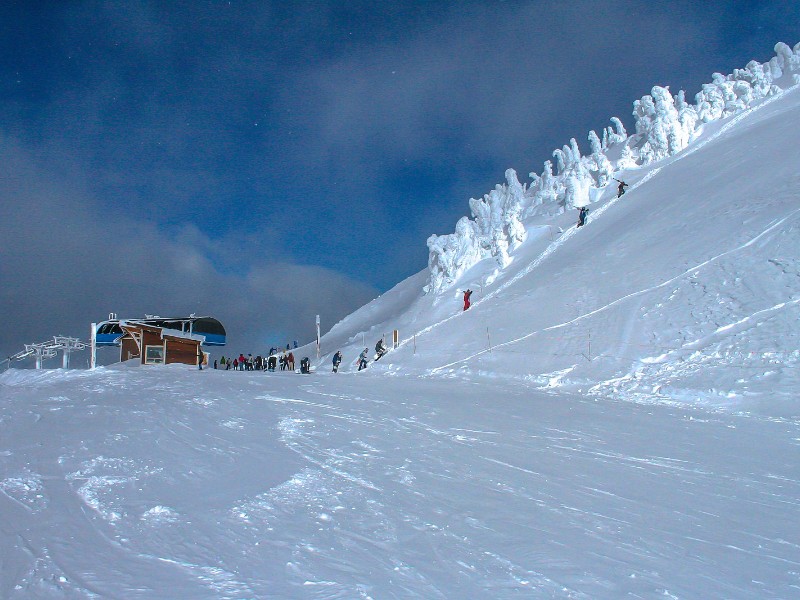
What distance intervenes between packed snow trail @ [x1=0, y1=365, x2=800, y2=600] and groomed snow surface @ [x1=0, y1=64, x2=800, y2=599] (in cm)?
2

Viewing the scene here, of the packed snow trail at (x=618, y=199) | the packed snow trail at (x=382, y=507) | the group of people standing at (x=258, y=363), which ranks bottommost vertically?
the packed snow trail at (x=382, y=507)

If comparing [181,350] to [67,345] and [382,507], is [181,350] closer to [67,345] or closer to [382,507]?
[67,345]

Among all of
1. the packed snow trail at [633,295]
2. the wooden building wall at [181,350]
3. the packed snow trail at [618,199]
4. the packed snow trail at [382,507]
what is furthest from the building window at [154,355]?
the packed snow trail at [382,507]

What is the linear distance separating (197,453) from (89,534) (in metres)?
2.53

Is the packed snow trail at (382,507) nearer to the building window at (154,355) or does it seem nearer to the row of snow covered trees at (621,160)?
the building window at (154,355)

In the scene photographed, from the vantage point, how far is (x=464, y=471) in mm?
6113

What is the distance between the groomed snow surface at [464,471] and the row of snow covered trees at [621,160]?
68.0 feet

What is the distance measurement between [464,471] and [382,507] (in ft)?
5.43

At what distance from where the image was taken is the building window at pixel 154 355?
27.1 metres

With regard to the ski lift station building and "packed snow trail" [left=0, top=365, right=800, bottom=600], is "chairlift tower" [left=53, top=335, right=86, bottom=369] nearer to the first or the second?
the ski lift station building

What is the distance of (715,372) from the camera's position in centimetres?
1346

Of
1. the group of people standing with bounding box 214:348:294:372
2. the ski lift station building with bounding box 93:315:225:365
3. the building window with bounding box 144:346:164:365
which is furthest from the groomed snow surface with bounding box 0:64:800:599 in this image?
the group of people standing with bounding box 214:348:294:372

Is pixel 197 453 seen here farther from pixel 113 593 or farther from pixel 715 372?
pixel 715 372

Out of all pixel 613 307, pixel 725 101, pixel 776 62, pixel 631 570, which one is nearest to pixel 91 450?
pixel 631 570
